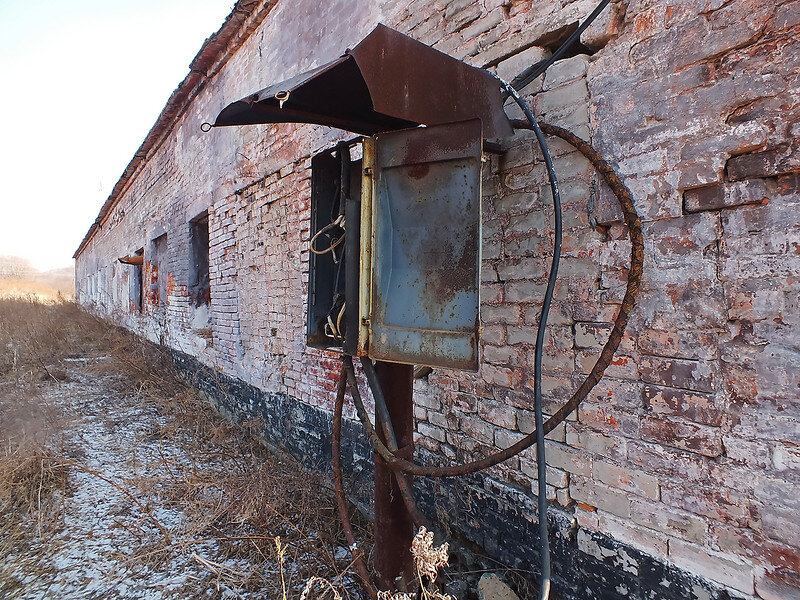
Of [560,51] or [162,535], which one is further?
Result: [162,535]

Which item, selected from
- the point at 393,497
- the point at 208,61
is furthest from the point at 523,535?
the point at 208,61

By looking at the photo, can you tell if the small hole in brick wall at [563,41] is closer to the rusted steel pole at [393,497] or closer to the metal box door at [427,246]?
the metal box door at [427,246]

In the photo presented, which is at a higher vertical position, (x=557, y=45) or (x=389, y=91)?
(x=557, y=45)

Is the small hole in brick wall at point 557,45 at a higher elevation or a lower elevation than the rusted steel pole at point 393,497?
higher

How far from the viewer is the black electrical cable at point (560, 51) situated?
6.02ft

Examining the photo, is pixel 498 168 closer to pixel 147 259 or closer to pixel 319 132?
pixel 319 132

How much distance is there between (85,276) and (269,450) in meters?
23.9

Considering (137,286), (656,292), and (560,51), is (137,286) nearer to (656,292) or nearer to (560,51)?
(560,51)

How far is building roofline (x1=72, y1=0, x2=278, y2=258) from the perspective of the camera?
16.4 ft

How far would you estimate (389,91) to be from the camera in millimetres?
1614

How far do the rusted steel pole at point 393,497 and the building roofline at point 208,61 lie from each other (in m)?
4.52

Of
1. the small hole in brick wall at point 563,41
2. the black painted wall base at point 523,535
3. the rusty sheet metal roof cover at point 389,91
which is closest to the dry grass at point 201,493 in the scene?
the black painted wall base at point 523,535

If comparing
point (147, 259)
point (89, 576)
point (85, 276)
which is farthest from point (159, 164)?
point (85, 276)

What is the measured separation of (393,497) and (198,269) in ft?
19.6
